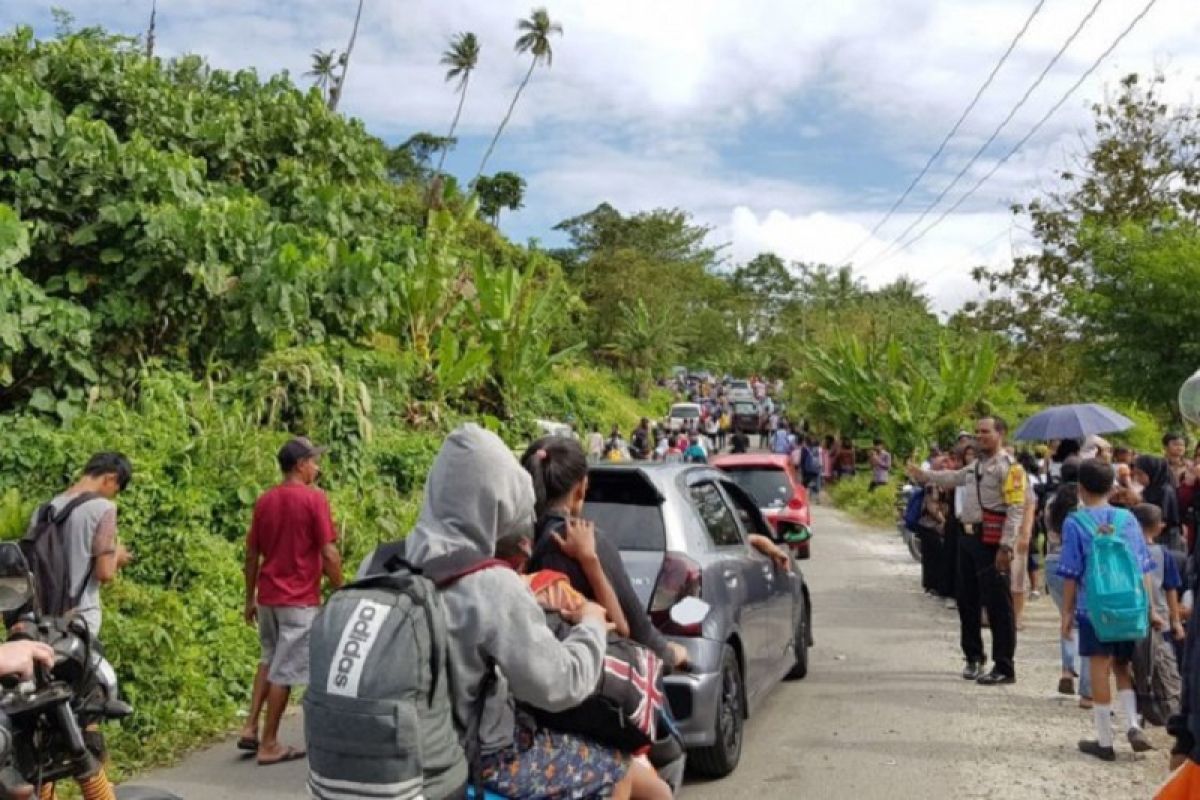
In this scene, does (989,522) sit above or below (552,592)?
below

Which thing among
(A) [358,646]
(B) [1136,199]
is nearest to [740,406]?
(B) [1136,199]

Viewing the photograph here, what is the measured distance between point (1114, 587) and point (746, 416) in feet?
138

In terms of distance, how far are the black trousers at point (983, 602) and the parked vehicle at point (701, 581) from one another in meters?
1.99

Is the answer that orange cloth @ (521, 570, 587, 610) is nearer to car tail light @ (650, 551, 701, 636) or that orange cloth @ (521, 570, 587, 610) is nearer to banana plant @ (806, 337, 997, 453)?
car tail light @ (650, 551, 701, 636)

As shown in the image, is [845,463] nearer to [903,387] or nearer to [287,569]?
[903,387]

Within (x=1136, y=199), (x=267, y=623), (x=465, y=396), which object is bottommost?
(x=267, y=623)

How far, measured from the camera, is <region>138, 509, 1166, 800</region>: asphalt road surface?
249 inches

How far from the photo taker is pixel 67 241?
11.2m

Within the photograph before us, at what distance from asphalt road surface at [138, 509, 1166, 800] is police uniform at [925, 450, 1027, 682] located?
31 cm

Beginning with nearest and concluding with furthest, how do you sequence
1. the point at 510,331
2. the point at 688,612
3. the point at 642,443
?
1. the point at 688,612
2. the point at 510,331
3. the point at 642,443

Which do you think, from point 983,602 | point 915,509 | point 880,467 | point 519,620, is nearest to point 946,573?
point 915,509

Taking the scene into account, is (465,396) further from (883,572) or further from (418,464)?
(883,572)

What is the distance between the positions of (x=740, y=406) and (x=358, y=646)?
46955 millimetres

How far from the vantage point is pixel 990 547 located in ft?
28.0
